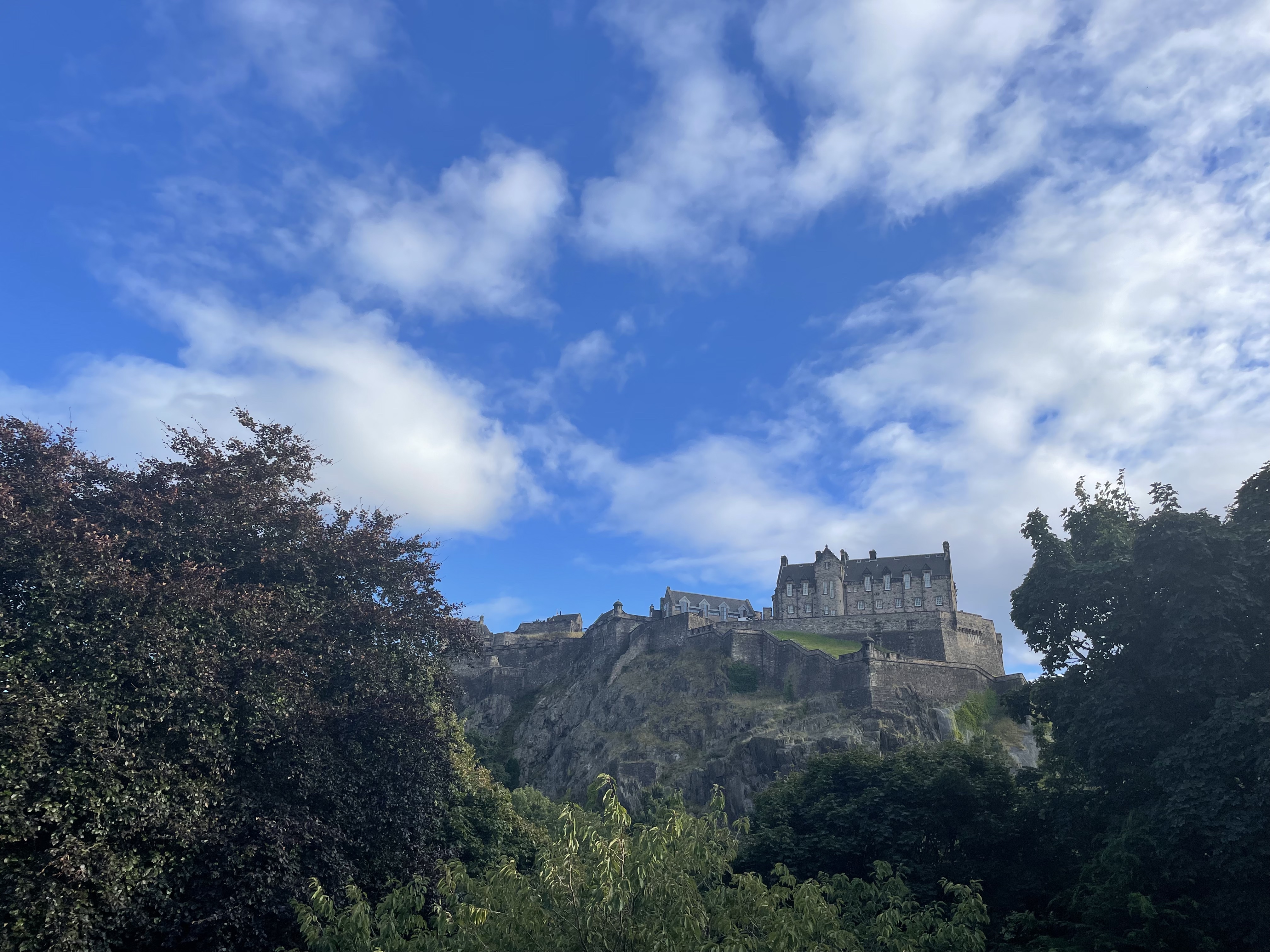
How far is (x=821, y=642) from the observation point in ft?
250

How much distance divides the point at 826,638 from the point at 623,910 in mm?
67745

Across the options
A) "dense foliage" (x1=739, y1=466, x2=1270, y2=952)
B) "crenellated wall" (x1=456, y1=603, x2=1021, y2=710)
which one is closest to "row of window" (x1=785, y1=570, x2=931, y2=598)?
"crenellated wall" (x1=456, y1=603, x2=1021, y2=710)

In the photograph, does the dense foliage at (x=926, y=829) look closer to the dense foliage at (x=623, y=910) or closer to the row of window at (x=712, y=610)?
the dense foliage at (x=623, y=910)

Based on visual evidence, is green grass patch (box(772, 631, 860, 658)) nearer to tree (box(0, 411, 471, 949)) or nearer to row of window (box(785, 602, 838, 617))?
row of window (box(785, 602, 838, 617))

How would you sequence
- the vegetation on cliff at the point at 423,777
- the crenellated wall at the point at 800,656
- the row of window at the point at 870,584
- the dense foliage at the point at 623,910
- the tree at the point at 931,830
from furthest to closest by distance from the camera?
the row of window at the point at 870,584
the crenellated wall at the point at 800,656
the tree at the point at 931,830
the vegetation on cliff at the point at 423,777
the dense foliage at the point at 623,910

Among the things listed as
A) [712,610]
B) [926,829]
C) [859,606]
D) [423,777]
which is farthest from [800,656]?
[423,777]

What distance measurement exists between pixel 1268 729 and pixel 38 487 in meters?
32.4

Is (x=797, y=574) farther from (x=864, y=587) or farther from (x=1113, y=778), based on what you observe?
(x=1113, y=778)

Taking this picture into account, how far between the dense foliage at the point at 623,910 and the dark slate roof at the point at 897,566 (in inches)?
2667

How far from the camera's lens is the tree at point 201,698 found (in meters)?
18.9

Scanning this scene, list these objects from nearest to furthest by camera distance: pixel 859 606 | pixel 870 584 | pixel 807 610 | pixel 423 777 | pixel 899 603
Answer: pixel 423 777, pixel 899 603, pixel 859 606, pixel 870 584, pixel 807 610

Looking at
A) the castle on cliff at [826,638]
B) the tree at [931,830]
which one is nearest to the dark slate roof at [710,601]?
the castle on cliff at [826,638]

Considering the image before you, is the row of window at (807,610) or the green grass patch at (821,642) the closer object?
the green grass patch at (821,642)

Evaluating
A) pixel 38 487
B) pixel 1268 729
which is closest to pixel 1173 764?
pixel 1268 729
